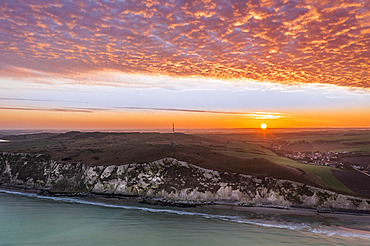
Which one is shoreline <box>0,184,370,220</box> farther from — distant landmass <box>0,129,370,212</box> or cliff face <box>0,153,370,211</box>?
cliff face <box>0,153,370,211</box>

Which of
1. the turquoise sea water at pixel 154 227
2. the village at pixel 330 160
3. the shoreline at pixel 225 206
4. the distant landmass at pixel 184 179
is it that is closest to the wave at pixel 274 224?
the turquoise sea water at pixel 154 227

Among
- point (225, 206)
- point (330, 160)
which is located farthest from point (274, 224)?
point (330, 160)

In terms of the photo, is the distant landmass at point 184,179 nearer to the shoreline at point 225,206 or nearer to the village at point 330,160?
the shoreline at point 225,206

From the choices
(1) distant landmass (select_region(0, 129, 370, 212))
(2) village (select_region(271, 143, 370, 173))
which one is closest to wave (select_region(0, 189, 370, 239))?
(1) distant landmass (select_region(0, 129, 370, 212))

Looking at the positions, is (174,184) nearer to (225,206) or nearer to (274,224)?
(225,206)

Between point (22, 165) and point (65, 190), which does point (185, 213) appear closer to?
point (65, 190)
